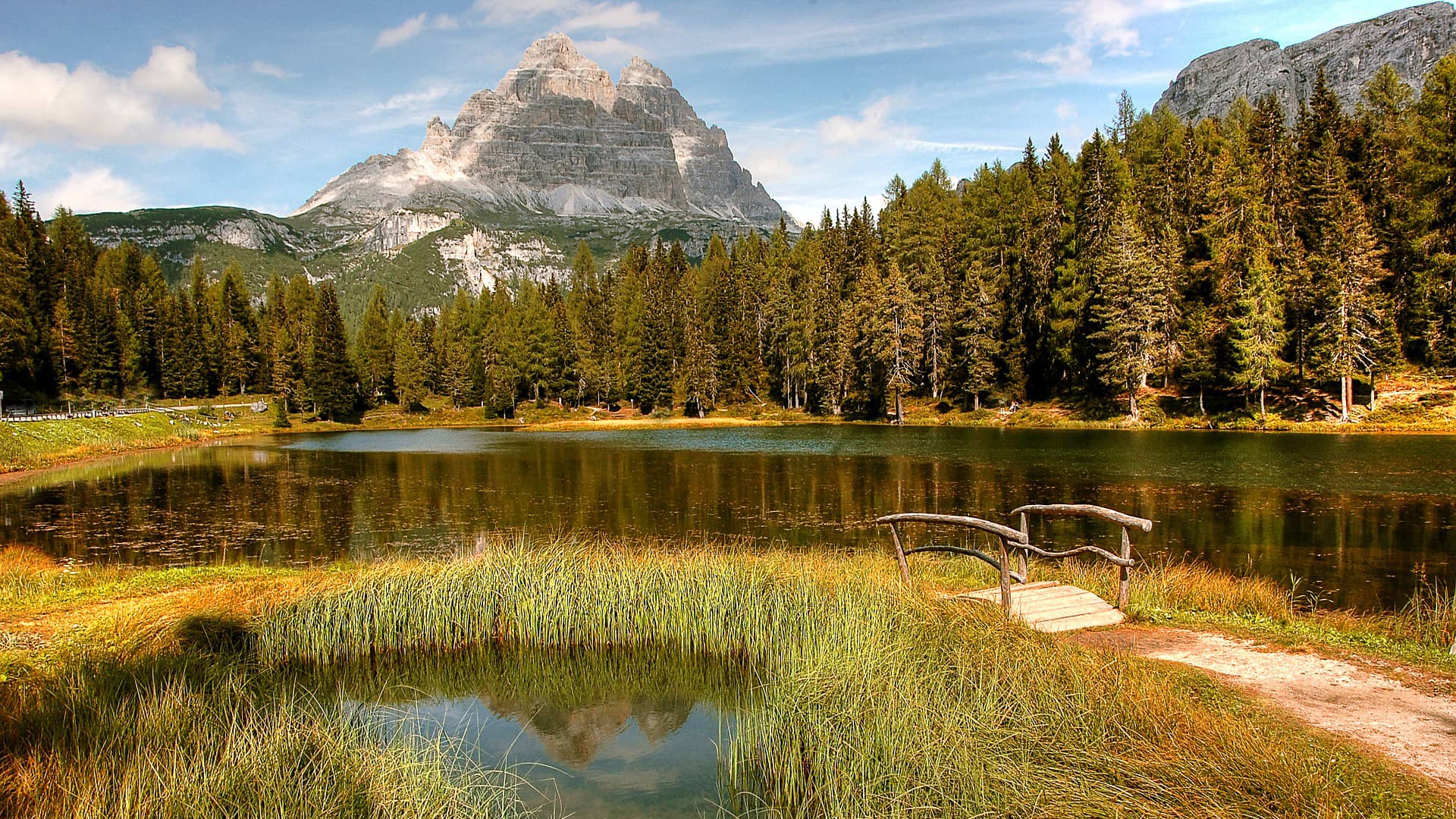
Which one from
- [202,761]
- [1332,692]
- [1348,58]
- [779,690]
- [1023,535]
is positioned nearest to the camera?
[202,761]

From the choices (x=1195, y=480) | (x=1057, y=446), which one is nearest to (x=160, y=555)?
(x=1195, y=480)

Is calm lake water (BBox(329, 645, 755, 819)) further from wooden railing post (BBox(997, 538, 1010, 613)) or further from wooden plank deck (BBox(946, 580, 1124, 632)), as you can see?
wooden plank deck (BBox(946, 580, 1124, 632))

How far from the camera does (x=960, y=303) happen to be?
68.5m

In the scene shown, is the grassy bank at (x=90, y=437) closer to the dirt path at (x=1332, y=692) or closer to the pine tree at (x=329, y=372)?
the pine tree at (x=329, y=372)

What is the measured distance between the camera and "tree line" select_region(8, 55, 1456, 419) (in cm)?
4847

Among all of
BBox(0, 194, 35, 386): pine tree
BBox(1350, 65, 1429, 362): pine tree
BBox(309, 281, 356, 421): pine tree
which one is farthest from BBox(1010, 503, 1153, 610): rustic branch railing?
BBox(309, 281, 356, 421): pine tree

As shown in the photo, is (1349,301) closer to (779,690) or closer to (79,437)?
(779,690)

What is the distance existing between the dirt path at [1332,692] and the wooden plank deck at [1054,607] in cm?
28

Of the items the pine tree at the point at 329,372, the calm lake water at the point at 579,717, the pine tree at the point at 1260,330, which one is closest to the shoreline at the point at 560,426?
the pine tree at the point at 329,372

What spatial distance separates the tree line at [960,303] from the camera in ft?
159

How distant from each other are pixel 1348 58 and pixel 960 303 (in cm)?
17939

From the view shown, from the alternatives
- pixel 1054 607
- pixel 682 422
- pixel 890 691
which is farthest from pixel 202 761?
pixel 682 422

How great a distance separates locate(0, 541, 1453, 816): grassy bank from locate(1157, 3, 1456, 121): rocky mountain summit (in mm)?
188316

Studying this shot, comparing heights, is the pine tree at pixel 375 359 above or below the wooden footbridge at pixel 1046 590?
above
